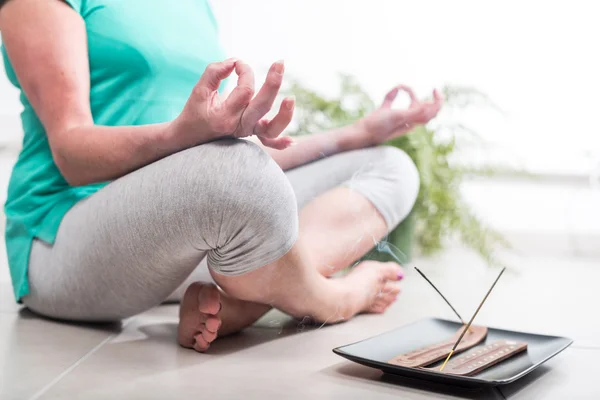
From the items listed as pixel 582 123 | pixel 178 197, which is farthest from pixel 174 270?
pixel 582 123

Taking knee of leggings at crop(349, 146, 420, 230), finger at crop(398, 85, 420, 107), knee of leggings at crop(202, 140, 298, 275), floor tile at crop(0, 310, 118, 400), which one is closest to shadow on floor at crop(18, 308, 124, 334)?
floor tile at crop(0, 310, 118, 400)

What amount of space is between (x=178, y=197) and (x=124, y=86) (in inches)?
6.0

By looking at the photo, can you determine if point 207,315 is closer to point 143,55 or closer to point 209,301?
point 209,301

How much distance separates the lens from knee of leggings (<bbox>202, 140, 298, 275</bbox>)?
67 centimetres

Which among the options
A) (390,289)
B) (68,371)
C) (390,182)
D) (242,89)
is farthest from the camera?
(390,289)

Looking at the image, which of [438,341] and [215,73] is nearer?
[215,73]

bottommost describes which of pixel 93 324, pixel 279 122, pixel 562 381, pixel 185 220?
pixel 93 324

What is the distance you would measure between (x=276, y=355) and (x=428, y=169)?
1.03ft

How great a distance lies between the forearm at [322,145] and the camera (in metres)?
0.74

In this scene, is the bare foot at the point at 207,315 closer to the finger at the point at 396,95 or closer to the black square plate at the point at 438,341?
the black square plate at the point at 438,341

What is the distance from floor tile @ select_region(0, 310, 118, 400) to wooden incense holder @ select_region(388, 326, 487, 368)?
0.36m

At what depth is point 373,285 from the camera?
0.91 m

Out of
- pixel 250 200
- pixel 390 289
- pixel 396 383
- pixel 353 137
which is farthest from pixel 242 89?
pixel 390 289

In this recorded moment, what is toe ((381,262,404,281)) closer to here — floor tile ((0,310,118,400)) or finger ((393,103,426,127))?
finger ((393,103,426,127))
